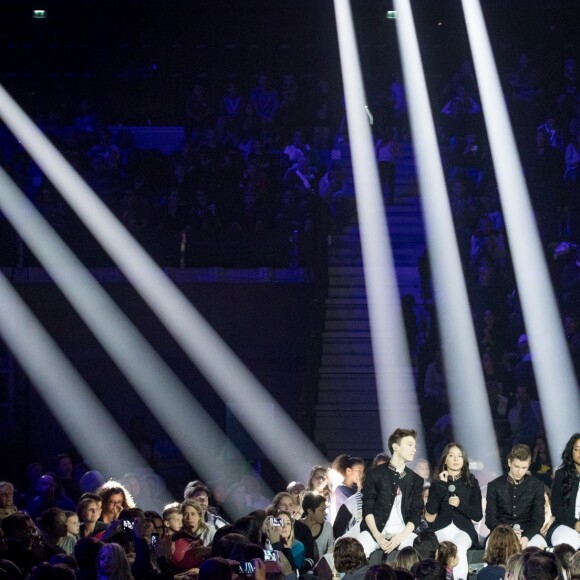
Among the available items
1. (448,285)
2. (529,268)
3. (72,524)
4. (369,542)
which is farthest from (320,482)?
(529,268)

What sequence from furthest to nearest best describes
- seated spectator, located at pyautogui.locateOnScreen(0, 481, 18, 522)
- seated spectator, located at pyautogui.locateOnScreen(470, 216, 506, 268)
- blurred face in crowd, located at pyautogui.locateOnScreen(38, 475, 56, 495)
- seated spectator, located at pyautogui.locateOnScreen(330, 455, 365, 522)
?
seated spectator, located at pyautogui.locateOnScreen(470, 216, 506, 268) < blurred face in crowd, located at pyautogui.locateOnScreen(38, 475, 56, 495) < seated spectator, located at pyautogui.locateOnScreen(330, 455, 365, 522) < seated spectator, located at pyautogui.locateOnScreen(0, 481, 18, 522)

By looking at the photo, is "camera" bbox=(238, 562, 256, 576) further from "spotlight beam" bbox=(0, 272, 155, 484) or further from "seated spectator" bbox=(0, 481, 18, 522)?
"spotlight beam" bbox=(0, 272, 155, 484)

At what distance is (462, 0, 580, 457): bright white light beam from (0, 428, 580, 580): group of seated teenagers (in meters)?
5.91

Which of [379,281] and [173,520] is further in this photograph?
[379,281]

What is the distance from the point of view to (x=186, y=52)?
24875 millimetres

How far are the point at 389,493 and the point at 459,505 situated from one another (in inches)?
21.3

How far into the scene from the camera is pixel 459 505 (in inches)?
343

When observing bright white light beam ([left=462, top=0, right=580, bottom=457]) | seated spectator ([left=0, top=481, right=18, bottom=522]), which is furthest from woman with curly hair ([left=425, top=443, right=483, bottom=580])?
bright white light beam ([left=462, top=0, right=580, bottom=457])

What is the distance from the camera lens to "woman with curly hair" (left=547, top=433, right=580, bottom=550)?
8.87 metres

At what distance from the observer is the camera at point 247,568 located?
653cm

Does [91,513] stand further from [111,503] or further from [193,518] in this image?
[193,518]

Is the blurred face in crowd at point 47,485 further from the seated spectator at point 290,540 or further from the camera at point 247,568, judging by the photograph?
the camera at point 247,568

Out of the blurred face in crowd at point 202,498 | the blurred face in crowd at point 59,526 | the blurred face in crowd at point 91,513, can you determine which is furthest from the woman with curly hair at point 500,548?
the blurred face in crowd at point 91,513

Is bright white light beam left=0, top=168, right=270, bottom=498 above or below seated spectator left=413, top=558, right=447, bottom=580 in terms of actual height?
above
